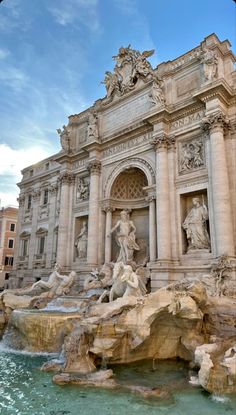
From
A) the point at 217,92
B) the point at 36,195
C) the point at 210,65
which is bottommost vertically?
the point at 36,195

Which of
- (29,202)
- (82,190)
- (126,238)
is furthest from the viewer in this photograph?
(29,202)

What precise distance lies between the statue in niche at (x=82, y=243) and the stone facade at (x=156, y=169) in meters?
0.06

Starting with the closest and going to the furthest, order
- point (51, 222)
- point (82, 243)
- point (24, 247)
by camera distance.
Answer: point (82, 243), point (51, 222), point (24, 247)

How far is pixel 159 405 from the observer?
536cm

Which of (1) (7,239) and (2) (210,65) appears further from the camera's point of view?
(1) (7,239)

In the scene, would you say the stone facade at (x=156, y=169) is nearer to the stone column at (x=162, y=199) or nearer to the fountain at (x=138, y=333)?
the stone column at (x=162, y=199)

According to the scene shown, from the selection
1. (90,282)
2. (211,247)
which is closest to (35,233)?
(90,282)

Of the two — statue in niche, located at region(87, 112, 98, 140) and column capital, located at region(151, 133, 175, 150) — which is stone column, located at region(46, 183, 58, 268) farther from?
column capital, located at region(151, 133, 175, 150)

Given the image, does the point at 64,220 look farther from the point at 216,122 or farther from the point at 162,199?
the point at 216,122

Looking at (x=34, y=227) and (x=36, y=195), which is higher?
(x=36, y=195)

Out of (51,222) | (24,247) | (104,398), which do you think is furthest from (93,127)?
(104,398)

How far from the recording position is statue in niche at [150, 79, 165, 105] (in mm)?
14562

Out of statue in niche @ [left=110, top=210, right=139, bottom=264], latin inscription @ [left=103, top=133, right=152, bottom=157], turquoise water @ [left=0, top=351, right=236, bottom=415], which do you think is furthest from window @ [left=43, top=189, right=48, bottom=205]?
turquoise water @ [left=0, top=351, right=236, bottom=415]

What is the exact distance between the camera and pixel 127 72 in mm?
17328
